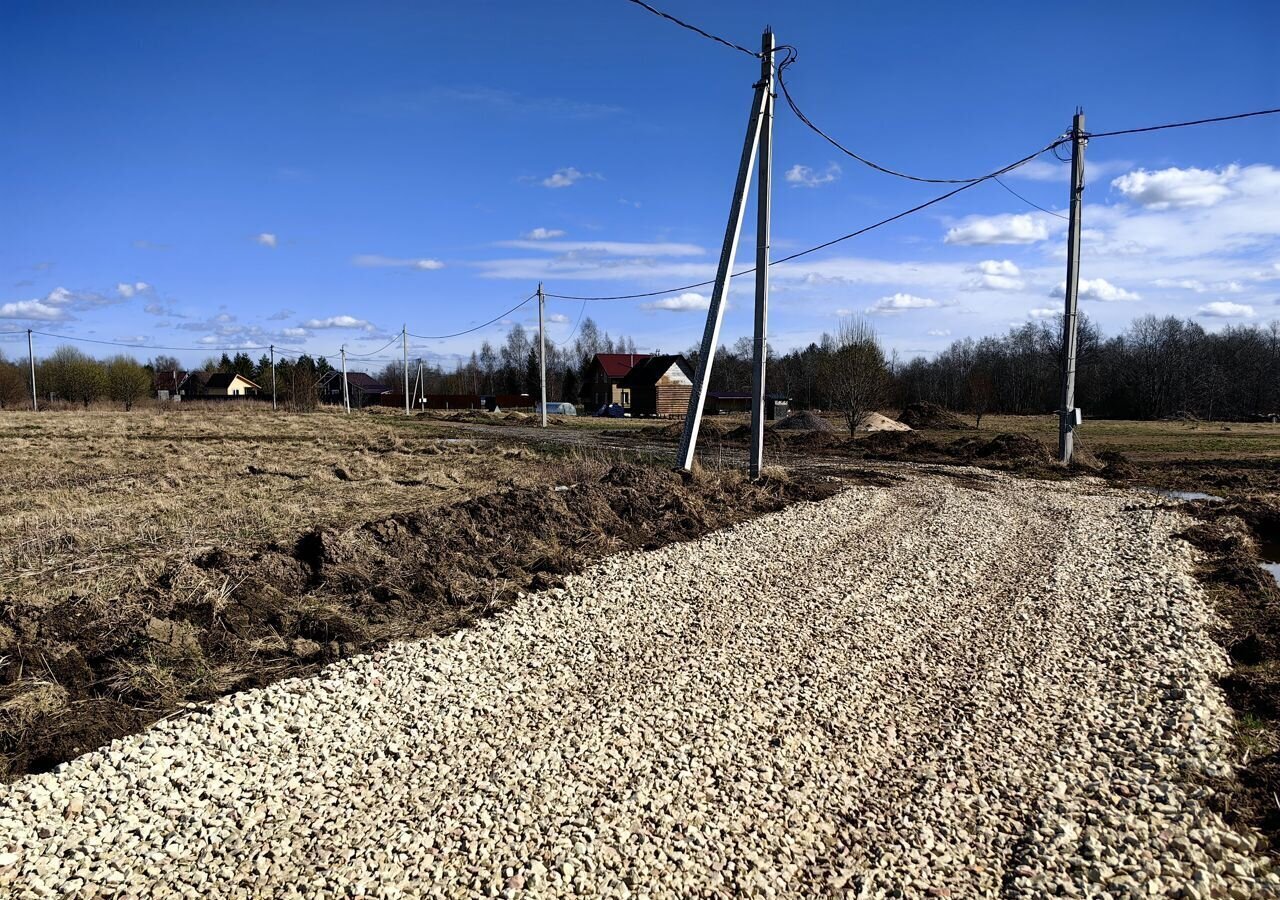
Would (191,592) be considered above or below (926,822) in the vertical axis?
above

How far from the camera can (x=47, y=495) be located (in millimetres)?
12531

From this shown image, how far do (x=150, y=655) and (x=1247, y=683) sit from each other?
7.63 metres

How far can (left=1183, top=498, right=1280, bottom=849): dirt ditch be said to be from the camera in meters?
3.91

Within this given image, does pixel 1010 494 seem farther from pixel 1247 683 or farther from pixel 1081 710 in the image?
pixel 1081 710

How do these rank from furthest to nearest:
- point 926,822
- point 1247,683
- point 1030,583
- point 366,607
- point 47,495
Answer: point 47,495, point 1030,583, point 366,607, point 1247,683, point 926,822

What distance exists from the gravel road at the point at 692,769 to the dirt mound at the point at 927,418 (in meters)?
37.0

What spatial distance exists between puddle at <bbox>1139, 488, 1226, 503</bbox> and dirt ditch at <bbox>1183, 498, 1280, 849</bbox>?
2.15 meters

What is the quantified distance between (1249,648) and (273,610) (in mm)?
7902

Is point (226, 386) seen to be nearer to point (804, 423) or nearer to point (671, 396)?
point (671, 396)

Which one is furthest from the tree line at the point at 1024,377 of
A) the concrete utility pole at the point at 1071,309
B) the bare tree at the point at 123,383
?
the concrete utility pole at the point at 1071,309

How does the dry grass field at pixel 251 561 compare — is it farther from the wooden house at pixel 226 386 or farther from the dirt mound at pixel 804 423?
the wooden house at pixel 226 386

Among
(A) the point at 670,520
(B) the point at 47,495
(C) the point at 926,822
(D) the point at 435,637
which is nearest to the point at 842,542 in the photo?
(A) the point at 670,520

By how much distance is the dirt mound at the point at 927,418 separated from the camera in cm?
4238

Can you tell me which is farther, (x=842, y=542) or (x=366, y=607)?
(x=842, y=542)
